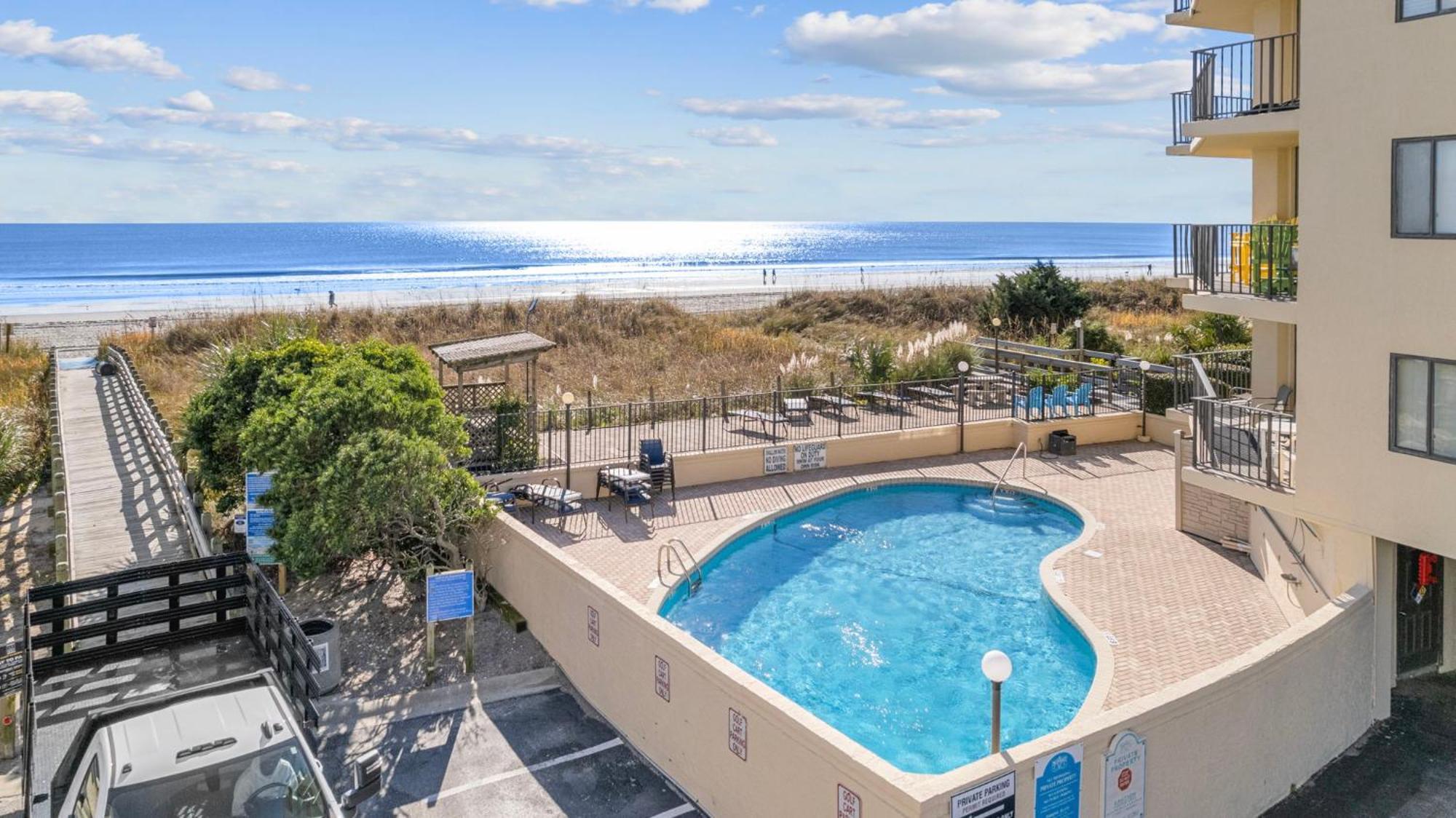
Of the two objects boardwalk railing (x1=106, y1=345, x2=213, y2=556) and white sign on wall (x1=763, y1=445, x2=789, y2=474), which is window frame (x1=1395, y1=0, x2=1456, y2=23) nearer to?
white sign on wall (x1=763, y1=445, x2=789, y2=474)

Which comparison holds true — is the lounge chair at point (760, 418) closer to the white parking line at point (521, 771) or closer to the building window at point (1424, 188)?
the white parking line at point (521, 771)

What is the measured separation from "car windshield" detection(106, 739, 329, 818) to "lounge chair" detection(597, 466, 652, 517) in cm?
1198

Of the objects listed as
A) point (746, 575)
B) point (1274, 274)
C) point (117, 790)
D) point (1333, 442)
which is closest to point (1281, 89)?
point (1274, 274)

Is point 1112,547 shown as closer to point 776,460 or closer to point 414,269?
point 776,460

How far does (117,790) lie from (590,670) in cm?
610

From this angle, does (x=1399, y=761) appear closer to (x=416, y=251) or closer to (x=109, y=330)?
(x=109, y=330)

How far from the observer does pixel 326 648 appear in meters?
12.5

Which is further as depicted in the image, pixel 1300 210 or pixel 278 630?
pixel 1300 210

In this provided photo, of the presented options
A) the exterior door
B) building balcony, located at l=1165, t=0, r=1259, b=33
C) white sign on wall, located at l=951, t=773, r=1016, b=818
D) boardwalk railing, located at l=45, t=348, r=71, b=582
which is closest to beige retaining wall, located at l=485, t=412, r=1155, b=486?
boardwalk railing, located at l=45, t=348, r=71, b=582

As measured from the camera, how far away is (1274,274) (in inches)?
514

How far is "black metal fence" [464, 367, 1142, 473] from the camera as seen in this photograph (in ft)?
74.1

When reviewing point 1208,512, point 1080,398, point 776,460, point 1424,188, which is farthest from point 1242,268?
point 1080,398

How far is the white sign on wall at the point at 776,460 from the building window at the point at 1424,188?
13473mm

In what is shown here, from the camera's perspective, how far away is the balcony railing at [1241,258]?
13.0 meters
